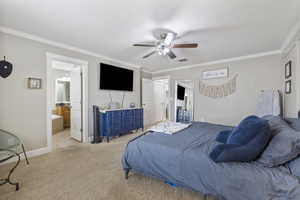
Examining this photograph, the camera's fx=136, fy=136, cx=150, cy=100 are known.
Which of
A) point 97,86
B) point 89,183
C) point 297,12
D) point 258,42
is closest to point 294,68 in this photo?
point 258,42

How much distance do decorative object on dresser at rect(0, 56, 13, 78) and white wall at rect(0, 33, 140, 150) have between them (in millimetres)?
62

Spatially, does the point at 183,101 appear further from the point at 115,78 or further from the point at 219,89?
the point at 115,78

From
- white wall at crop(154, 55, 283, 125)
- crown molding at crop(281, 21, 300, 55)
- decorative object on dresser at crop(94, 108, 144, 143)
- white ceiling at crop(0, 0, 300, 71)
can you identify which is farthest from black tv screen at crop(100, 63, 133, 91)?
crown molding at crop(281, 21, 300, 55)

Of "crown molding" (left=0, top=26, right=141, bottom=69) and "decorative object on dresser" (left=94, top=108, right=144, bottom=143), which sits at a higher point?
"crown molding" (left=0, top=26, right=141, bottom=69)

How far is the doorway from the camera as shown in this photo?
5.55 m

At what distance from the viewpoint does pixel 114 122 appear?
378 centimetres

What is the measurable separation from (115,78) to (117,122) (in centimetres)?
137

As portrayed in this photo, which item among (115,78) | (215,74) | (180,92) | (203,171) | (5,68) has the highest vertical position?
(215,74)

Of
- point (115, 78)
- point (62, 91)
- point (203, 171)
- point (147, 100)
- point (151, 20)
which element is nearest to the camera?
point (203, 171)

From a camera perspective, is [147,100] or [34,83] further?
[147,100]

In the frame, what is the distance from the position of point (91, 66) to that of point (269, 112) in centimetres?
474

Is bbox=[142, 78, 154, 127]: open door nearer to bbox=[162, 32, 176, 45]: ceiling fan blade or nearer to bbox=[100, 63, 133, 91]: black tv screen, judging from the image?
bbox=[100, 63, 133, 91]: black tv screen

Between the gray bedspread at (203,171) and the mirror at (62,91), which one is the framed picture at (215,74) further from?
the mirror at (62,91)

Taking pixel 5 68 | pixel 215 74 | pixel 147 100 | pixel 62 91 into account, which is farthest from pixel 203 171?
pixel 62 91
